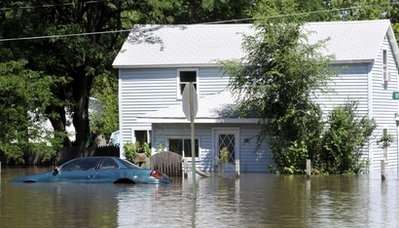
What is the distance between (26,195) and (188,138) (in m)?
16.8

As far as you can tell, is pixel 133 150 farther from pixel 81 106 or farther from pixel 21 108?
pixel 81 106

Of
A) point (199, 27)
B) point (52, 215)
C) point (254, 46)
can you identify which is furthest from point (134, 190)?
point (199, 27)

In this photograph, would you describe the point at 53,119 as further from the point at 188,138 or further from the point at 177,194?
the point at 177,194

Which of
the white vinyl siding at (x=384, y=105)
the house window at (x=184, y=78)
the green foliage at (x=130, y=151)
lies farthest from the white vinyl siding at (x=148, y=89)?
the white vinyl siding at (x=384, y=105)

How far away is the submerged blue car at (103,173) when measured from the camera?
99.2ft

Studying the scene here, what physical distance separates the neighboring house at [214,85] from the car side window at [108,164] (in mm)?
10136


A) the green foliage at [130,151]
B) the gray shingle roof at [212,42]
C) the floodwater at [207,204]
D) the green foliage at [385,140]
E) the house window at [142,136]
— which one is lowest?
the floodwater at [207,204]

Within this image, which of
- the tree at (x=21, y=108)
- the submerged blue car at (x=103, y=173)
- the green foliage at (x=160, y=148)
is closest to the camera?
the submerged blue car at (x=103, y=173)

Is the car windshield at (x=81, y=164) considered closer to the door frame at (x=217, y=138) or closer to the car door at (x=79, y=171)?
the car door at (x=79, y=171)

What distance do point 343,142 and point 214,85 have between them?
857 centimetres

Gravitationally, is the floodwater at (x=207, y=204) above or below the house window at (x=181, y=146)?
below

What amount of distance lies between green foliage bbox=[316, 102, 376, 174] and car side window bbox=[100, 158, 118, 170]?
11.4 m

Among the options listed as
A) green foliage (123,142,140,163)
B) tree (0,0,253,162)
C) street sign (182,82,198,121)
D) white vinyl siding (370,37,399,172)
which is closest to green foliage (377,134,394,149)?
white vinyl siding (370,37,399,172)

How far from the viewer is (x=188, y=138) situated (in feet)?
138
